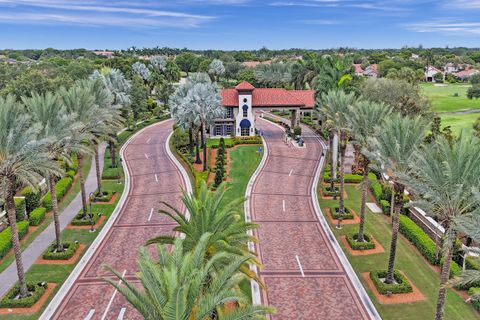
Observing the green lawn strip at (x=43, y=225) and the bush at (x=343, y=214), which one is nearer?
the green lawn strip at (x=43, y=225)

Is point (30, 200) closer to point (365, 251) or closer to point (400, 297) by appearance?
point (365, 251)

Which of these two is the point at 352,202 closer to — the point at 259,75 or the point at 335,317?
the point at 335,317

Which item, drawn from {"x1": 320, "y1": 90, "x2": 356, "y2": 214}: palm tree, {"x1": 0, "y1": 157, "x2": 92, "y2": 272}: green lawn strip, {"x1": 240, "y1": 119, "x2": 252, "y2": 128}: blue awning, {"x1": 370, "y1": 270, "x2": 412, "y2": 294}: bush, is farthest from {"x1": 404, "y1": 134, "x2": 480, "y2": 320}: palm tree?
{"x1": 240, "y1": 119, "x2": 252, "y2": 128}: blue awning

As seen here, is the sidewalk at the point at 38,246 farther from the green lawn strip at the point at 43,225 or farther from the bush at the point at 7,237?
the bush at the point at 7,237

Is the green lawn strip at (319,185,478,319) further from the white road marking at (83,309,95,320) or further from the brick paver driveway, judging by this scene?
the white road marking at (83,309,95,320)

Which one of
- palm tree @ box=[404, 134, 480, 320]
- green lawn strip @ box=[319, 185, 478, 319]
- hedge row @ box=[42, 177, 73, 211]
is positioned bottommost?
green lawn strip @ box=[319, 185, 478, 319]

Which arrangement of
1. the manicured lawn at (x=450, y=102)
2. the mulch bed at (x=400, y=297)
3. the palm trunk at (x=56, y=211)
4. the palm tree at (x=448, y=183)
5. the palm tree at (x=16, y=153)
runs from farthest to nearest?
the manicured lawn at (x=450, y=102), the palm trunk at (x=56, y=211), the mulch bed at (x=400, y=297), the palm tree at (x=16, y=153), the palm tree at (x=448, y=183)

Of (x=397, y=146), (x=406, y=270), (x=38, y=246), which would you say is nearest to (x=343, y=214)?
(x=406, y=270)

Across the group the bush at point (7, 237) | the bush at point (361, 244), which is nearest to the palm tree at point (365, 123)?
the bush at point (361, 244)
